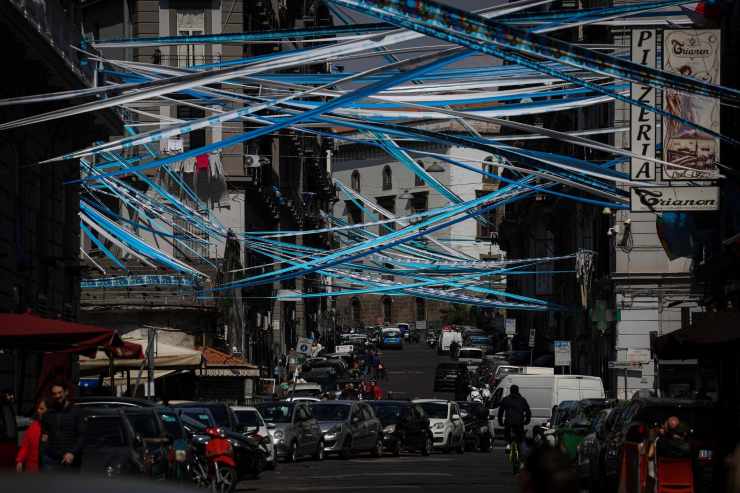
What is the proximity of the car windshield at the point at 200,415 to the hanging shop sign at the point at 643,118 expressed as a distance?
356 inches

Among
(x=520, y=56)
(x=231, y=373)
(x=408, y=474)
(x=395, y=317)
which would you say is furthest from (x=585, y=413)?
(x=395, y=317)

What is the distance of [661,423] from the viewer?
69.3 ft

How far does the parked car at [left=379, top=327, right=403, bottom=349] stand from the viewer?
333 feet

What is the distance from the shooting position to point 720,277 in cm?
3381

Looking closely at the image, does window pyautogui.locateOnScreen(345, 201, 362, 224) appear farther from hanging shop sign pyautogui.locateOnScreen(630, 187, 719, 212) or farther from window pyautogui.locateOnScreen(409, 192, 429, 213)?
hanging shop sign pyautogui.locateOnScreen(630, 187, 719, 212)

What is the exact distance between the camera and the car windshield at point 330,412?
3663cm

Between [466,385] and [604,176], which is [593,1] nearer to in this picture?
[466,385]

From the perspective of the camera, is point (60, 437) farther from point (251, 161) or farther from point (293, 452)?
point (251, 161)

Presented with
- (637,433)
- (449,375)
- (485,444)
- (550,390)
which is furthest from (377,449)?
(449,375)

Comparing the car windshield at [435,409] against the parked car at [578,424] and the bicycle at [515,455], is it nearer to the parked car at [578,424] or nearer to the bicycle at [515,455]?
the parked car at [578,424]

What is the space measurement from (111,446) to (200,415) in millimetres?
10247

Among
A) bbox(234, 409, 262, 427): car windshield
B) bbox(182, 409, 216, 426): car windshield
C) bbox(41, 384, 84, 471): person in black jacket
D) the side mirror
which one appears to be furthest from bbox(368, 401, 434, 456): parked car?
bbox(41, 384, 84, 471): person in black jacket

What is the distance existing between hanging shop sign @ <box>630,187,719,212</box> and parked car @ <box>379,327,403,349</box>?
2916 inches

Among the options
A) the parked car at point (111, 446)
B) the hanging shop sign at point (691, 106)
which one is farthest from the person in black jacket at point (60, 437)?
the hanging shop sign at point (691, 106)
